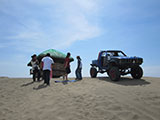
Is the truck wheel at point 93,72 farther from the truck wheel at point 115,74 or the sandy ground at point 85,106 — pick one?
the sandy ground at point 85,106

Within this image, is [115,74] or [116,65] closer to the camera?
[115,74]

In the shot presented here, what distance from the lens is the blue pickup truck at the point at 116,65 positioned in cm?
884

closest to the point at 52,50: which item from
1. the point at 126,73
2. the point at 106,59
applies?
the point at 106,59

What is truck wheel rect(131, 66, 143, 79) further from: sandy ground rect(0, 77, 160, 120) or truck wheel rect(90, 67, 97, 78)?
sandy ground rect(0, 77, 160, 120)

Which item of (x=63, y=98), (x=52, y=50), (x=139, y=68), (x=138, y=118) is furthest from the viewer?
(x=52, y=50)

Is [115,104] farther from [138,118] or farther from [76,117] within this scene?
[76,117]

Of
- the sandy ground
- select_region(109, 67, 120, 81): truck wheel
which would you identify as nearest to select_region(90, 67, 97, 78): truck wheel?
select_region(109, 67, 120, 81): truck wheel

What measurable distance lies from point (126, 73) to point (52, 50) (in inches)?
397

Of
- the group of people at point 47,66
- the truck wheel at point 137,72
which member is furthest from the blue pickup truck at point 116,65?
the group of people at point 47,66

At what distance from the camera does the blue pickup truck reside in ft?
29.0

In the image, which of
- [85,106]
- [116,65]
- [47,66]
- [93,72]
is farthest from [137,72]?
[85,106]

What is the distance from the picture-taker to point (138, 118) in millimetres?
4105

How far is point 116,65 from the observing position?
9570mm

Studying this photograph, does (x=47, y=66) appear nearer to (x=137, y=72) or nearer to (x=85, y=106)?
(x=85, y=106)
